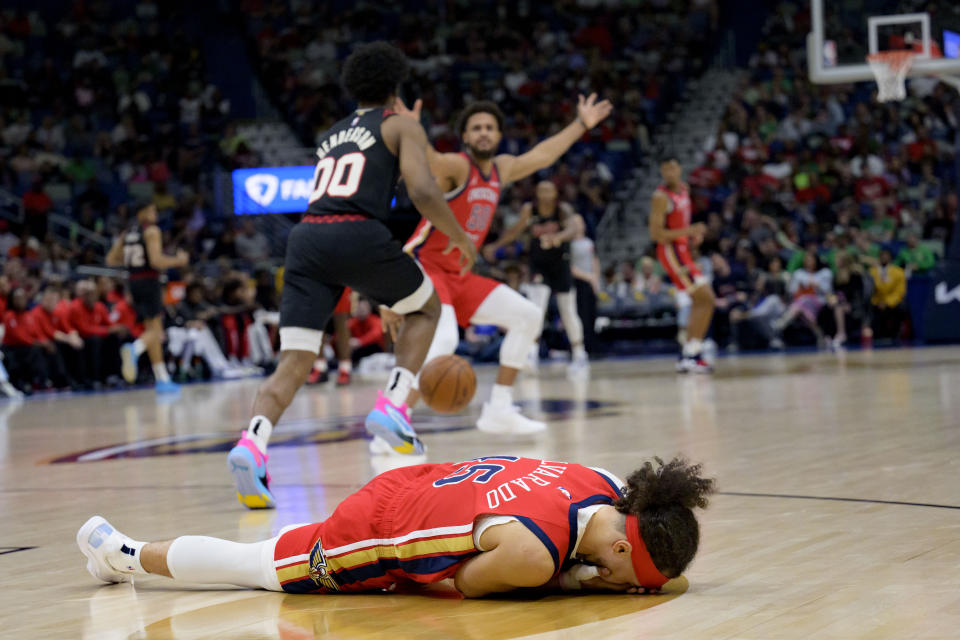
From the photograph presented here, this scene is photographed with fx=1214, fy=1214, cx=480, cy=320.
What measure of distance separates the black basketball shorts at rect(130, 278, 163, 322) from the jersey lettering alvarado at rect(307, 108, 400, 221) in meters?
8.89

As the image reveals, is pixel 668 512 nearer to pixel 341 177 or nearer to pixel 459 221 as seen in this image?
pixel 341 177

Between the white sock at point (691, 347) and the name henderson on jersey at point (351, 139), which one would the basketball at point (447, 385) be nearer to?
the name henderson on jersey at point (351, 139)

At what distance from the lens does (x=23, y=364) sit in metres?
14.7

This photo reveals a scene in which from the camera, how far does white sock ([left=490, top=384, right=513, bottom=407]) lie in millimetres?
7418

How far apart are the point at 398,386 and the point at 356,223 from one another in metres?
0.91

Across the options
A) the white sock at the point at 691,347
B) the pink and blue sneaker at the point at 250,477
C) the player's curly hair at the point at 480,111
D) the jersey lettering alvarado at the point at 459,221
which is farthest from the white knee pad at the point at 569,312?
the pink and blue sneaker at the point at 250,477

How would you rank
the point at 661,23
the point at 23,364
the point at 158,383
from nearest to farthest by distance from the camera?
the point at 158,383, the point at 23,364, the point at 661,23

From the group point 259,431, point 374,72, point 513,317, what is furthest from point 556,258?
point 259,431

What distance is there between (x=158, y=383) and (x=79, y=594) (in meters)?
10.6

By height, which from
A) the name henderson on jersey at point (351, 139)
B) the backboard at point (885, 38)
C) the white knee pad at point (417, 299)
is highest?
the backboard at point (885, 38)

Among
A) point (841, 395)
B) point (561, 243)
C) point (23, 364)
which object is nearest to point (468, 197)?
point (841, 395)

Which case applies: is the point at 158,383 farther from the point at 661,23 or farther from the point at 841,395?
the point at 661,23

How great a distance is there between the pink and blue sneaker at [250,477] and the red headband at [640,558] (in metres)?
2.03

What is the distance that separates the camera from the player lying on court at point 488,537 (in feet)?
9.78
